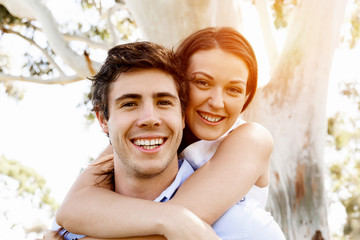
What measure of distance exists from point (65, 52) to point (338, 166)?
8.50m

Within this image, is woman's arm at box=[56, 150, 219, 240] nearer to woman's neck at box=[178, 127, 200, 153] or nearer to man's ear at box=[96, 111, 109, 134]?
man's ear at box=[96, 111, 109, 134]

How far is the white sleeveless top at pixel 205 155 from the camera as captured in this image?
7.39 ft

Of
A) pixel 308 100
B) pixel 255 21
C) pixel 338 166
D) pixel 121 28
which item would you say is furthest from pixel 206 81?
pixel 338 166

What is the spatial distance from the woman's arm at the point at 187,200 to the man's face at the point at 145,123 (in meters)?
0.15

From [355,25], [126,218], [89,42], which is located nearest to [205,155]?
[126,218]

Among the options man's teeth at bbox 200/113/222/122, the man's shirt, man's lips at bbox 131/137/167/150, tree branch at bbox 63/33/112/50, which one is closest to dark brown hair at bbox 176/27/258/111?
man's teeth at bbox 200/113/222/122

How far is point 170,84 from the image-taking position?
6.67ft

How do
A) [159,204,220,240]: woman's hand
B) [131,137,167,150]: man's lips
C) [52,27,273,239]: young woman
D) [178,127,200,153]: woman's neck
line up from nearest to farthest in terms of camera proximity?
[159,204,220,240]: woman's hand
[52,27,273,239]: young woman
[131,137,167,150]: man's lips
[178,127,200,153]: woman's neck

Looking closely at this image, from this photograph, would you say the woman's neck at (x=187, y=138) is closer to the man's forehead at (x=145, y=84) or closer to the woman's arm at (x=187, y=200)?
the woman's arm at (x=187, y=200)

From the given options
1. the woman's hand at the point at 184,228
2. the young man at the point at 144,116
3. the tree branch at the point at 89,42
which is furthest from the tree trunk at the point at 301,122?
the tree branch at the point at 89,42

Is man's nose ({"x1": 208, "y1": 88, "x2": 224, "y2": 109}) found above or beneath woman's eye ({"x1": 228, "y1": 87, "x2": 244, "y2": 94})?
beneath

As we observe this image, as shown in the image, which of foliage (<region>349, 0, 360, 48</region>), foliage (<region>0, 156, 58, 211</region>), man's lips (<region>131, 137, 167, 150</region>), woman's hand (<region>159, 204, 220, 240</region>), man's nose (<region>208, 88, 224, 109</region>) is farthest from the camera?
foliage (<region>0, 156, 58, 211</region>)

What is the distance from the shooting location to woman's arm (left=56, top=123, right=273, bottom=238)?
177 centimetres

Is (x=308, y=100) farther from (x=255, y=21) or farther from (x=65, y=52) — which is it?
(x=65, y=52)
